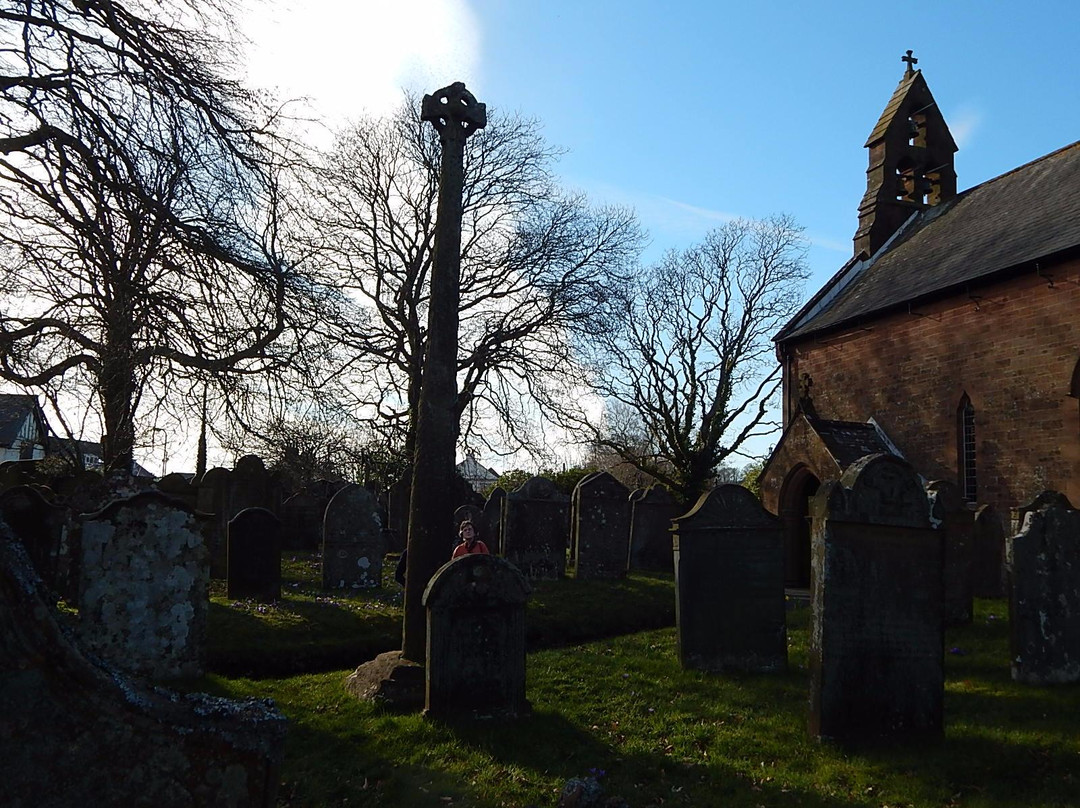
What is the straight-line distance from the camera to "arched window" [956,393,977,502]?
57.9 feet

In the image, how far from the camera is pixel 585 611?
1226 centimetres

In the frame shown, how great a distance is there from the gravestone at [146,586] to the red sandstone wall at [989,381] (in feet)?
48.9

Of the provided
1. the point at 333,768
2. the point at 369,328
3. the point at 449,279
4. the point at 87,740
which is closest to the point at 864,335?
the point at 369,328

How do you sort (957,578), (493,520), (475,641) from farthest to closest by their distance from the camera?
(493,520)
(957,578)
(475,641)

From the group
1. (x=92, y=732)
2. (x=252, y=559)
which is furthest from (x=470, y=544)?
(x=92, y=732)

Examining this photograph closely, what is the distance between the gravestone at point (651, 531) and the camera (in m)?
18.1

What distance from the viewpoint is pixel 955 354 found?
18.0 metres

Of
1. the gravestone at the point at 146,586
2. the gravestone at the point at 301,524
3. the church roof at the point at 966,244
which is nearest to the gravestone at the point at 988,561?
the church roof at the point at 966,244

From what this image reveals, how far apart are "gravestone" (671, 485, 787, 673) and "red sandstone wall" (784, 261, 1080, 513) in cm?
931

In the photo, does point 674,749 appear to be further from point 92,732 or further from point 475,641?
point 92,732

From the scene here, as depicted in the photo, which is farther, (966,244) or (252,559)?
(966,244)

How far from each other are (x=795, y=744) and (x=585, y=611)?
6346mm

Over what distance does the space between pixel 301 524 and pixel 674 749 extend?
16.8 m

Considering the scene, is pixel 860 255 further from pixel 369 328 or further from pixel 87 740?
pixel 87 740
